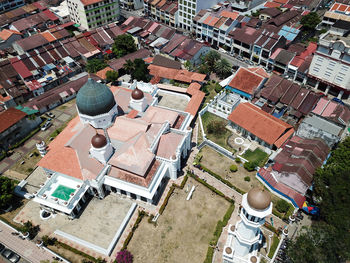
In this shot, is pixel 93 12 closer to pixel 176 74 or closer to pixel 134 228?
pixel 176 74

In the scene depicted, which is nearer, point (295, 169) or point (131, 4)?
point (295, 169)

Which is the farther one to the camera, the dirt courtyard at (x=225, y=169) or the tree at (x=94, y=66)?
the tree at (x=94, y=66)

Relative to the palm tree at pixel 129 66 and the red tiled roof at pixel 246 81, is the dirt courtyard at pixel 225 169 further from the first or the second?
the palm tree at pixel 129 66

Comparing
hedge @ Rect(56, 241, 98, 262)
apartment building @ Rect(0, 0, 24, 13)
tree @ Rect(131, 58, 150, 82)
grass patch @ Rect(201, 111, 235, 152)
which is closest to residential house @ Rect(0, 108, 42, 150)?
tree @ Rect(131, 58, 150, 82)

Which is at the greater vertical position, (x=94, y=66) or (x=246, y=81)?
(x=246, y=81)

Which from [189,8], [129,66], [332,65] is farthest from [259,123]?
[189,8]

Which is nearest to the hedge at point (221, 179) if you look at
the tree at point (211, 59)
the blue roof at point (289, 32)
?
the tree at point (211, 59)

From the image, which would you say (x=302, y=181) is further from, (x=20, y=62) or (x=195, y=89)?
(x=20, y=62)

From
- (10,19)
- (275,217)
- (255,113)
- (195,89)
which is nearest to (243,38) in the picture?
Result: (195,89)
